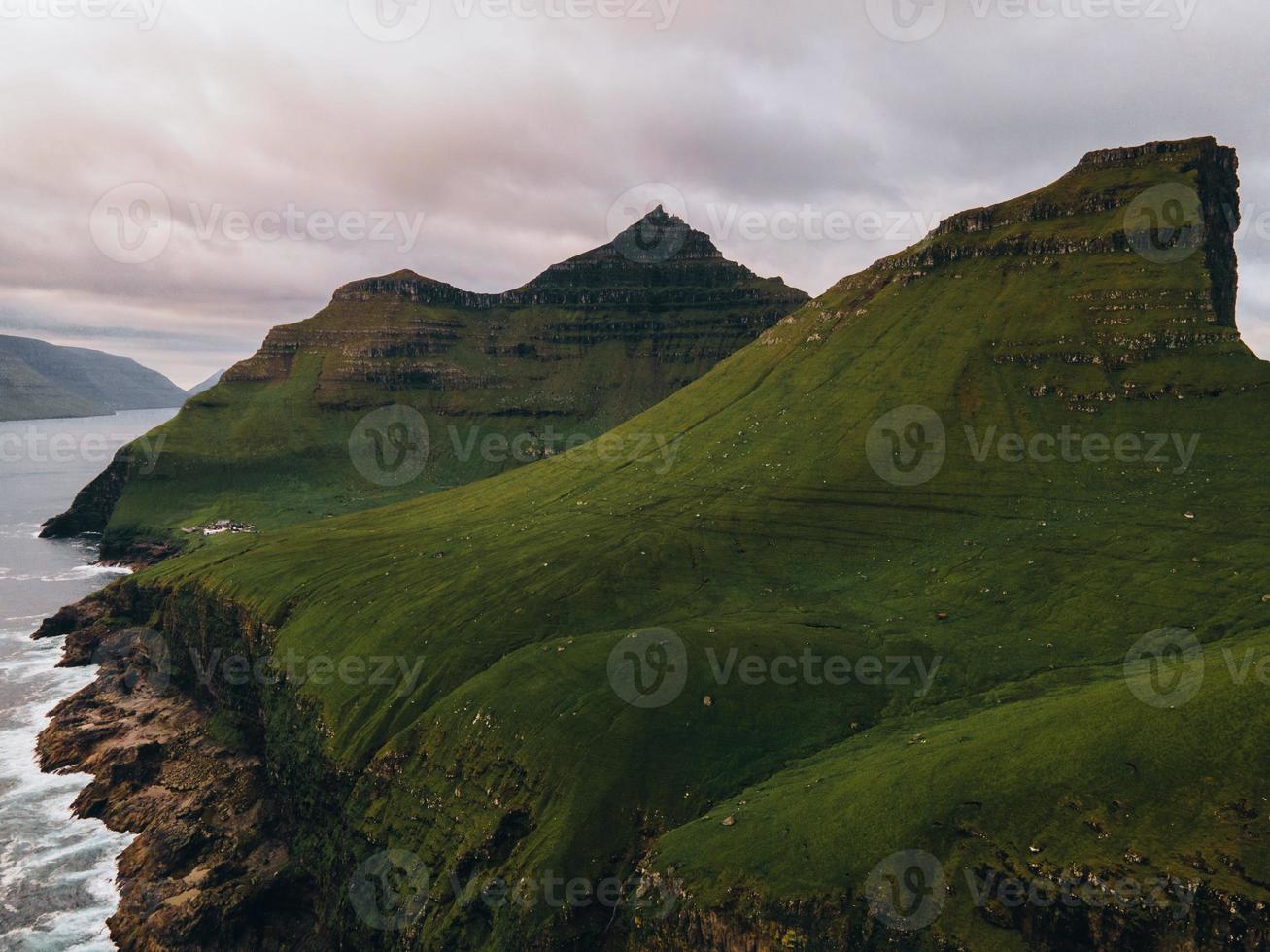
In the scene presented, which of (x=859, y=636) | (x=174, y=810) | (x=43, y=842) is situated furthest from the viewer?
(x=174, y=810)

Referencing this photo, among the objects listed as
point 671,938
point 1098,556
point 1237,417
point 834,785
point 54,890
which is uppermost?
point 1237,417

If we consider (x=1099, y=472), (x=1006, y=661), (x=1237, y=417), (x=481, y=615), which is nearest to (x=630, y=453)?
(x=481, y=615)

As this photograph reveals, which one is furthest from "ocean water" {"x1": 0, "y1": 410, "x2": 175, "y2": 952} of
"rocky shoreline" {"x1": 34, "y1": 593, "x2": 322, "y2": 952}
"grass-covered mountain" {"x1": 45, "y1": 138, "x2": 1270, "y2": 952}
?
"grass-covered mountain" {"x1": 45, "y1": 138, "x2": 1270, "y2": 952}

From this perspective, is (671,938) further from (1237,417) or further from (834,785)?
(1237,417)

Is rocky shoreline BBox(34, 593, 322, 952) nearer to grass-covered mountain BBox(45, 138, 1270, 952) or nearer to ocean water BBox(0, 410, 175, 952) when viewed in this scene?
ocean water BBox(0, 410, 175, 952)

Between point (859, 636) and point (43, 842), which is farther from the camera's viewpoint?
point (43, 842)

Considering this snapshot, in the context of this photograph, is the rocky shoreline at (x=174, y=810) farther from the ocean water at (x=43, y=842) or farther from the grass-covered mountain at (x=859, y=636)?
the grass-covered mountain at (x=859, y=636)

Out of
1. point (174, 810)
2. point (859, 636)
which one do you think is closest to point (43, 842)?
point (174, 810)

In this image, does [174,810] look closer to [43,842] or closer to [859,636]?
[43,842]
